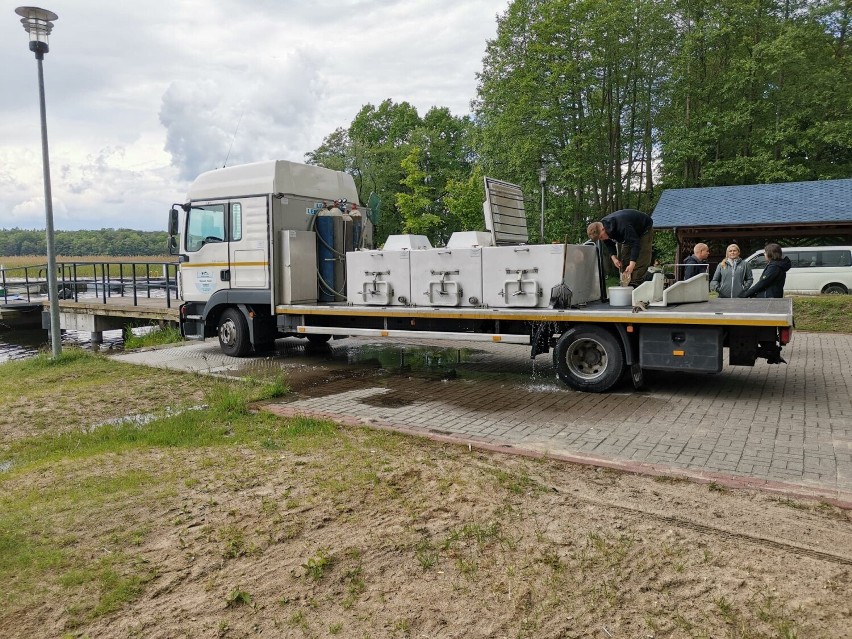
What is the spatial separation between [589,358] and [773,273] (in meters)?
3.13

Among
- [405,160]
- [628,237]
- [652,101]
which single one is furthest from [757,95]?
[628,237]

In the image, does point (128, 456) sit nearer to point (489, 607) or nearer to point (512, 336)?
point (489, 607)

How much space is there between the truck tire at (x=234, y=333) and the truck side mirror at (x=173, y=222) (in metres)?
1.88

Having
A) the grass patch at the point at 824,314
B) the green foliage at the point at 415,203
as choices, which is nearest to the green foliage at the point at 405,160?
the green foliage at the point at 415,203

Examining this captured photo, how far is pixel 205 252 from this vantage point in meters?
11.4

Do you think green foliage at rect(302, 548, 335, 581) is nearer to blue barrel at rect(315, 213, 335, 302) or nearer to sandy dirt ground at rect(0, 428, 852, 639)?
sandy dirt ground at rect(0, 428, 852, 639)

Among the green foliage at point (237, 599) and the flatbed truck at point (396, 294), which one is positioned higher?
the flatbed truck at point (396, 294)

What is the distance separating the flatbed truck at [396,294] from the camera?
728 cm

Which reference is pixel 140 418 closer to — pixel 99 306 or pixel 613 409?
pixel 613 409

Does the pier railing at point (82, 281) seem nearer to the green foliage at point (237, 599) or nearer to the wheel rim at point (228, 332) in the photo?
the wheel rim at point (228, 332)

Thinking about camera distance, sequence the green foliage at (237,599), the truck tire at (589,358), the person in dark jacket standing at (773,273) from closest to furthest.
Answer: the green foliage at (237,599) → the truck tire at (589,358) → the person in dark jacket standing at (773,273)

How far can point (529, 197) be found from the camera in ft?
106

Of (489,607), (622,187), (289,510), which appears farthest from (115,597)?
(622,187)

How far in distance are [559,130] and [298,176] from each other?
24.1 meters
